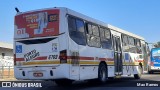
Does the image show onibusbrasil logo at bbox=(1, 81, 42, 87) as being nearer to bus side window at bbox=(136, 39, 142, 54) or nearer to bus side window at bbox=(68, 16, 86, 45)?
bus side window at bbox=(68, 16, 86, 45)

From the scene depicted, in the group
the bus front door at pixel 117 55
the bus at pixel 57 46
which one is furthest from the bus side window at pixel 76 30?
the bus front door at pixel 117 55

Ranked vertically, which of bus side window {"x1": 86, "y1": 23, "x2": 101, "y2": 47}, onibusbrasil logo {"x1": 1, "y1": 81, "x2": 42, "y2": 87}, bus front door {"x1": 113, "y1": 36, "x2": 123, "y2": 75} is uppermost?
bus side window {"x1": 86, "y1": 23, "x2": 101, "y2": 47}

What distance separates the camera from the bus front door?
18.3 meters

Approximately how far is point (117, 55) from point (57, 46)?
6.23 m

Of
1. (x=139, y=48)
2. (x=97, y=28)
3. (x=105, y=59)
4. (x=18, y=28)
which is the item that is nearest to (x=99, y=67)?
(x=105, y=59)

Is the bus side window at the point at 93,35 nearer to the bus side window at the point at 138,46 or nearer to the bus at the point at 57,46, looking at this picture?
the bus at the point at 57,46

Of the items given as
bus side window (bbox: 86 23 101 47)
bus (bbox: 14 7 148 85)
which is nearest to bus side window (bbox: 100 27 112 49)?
bus (bbox: 14 7 148 85)

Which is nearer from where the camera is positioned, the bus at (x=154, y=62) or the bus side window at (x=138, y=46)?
the bus side window at (x=138, y=46)

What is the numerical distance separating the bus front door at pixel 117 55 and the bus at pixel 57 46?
2.07 metres

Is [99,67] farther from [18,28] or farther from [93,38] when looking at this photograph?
[18,28]

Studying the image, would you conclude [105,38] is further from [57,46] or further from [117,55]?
[57,46]

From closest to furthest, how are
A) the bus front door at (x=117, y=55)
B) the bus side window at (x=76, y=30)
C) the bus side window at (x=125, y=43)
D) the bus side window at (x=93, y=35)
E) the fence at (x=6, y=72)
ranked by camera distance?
the bus side window at (x=76, y=30)
the bus side window at (x=93, y=35)
the bus front door at (x=117, y=55)
the bus side window at (x=125, y=43)
the fence at (x=6, y=72)

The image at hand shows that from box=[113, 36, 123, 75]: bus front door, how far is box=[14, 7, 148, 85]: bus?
207cm

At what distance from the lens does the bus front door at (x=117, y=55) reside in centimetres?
1834
